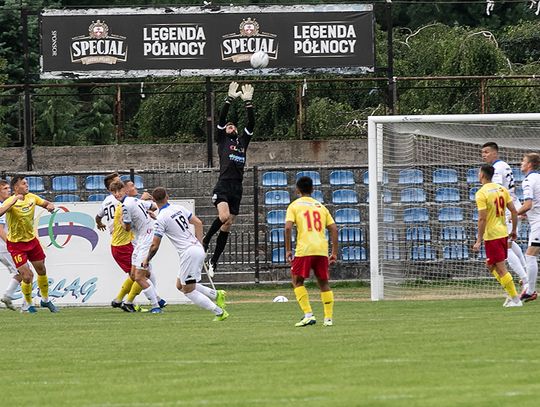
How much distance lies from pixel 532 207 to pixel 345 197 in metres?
9.11

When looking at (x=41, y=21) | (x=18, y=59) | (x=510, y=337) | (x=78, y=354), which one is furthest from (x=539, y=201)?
(x=18, y=59)

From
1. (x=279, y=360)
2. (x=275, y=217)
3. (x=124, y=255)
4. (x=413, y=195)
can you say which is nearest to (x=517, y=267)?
(x=124, y=255)

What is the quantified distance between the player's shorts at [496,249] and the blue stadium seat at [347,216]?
10.7 m

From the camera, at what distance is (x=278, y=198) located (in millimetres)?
30453

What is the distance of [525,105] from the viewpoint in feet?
117

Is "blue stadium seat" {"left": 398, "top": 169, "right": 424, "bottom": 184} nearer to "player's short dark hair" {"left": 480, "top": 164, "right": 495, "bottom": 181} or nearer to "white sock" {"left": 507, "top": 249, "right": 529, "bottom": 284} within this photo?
"white sock" {"left": 507, "top": 249, "right": 529, "bottom": 284}

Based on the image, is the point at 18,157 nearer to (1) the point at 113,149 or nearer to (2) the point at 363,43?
(1) the point at 113,149

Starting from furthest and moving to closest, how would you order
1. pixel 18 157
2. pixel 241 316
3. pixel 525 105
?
1. pixel 525 105
2. pixel 18 157
3. pixel 241 316

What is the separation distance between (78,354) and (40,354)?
0.45 m

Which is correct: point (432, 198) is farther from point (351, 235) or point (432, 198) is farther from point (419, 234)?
point (351, 235)

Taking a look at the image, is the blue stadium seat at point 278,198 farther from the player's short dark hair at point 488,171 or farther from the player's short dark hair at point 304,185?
the player's short dark hair at point 304,185

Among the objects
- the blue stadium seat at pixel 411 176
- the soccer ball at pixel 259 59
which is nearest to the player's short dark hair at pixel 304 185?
the blue stadium seat at pixel 411 176

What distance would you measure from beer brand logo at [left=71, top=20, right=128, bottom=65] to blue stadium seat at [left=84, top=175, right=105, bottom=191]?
260 centimetres

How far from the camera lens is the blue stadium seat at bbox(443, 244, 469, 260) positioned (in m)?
27.4
